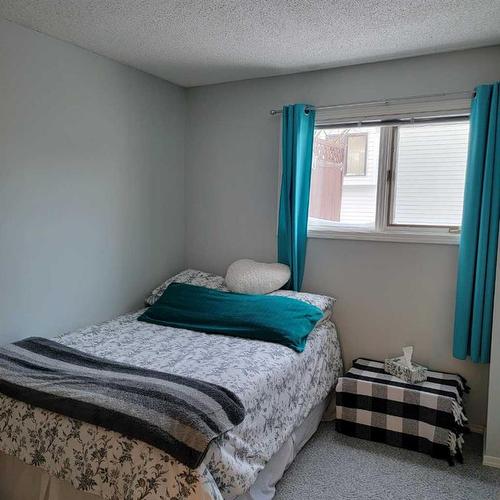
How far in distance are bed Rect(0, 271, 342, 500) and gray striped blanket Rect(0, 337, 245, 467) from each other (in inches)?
1.9

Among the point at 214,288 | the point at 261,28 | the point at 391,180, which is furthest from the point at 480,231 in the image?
the point at 214,288

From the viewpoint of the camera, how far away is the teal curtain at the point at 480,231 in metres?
2.42

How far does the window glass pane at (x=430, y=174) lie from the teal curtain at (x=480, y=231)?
0.18m

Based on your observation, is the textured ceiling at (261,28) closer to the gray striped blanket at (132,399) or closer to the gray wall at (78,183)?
the gray wall at (78,183)

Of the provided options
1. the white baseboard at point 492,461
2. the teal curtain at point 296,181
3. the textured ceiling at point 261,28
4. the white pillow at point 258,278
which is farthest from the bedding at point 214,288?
the textured ceiling at point 261,28

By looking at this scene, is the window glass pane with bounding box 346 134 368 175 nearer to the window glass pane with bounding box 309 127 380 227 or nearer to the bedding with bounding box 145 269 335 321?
the window glass pane with bounding box 309 127 380 227

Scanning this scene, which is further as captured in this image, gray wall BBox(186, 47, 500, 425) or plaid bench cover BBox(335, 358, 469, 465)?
gray wall BBox(186, 47, 500, 425)

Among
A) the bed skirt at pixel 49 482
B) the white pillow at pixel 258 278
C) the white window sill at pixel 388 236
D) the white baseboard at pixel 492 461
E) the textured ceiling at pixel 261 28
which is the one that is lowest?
the white baseboard at pixel 492 461

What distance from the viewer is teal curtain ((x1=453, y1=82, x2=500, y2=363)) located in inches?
95.3

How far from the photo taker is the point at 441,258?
271cm

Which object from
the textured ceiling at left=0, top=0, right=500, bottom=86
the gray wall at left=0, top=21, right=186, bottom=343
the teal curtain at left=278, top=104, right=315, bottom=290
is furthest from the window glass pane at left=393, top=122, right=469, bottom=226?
the gray wall at left=0, top=21, right=186, bottom=343

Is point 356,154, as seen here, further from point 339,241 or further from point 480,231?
point 480,231

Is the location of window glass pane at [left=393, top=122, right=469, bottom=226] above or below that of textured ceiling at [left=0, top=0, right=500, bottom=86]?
below

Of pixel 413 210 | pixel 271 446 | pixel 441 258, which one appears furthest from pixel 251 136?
pixel 271 446
